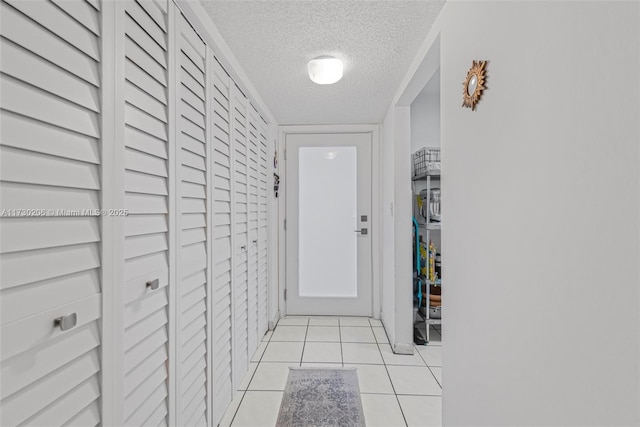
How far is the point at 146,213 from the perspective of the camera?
1138 mm

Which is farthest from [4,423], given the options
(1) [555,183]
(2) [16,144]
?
(1) [555,183]

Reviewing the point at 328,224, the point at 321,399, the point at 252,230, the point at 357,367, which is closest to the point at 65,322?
the point at 321,399

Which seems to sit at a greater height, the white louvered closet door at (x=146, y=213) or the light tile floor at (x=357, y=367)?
the white louvered closet door at (x=146, y=213)

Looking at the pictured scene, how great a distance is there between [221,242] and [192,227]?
415 millimetres

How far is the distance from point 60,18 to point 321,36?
4.26ft

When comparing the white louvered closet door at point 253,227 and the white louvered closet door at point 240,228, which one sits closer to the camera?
→ the white louvered closet door at point 240,228

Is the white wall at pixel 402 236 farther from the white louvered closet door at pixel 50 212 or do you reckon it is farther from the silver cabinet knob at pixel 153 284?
the white louvered closet door at pixel 50 212

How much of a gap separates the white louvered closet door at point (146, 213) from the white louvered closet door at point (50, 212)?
15 centimetres

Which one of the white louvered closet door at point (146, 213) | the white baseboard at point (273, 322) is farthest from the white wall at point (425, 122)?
the white louvered closet door at point (146, 213)

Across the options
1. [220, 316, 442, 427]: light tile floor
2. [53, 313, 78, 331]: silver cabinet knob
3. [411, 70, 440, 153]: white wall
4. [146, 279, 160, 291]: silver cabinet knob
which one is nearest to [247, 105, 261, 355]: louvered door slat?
[220, 316, 442, 427]: light tile floor

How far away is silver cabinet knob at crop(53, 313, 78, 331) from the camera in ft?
2.49

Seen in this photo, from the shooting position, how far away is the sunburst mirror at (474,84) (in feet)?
3.67

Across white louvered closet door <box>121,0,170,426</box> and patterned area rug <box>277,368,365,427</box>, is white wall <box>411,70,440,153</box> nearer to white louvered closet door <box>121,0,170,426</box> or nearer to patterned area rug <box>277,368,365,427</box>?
patterned area rug <box>277,368,365,427</box>

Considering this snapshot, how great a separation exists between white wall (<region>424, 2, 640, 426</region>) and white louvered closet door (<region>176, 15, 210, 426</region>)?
44.4 inches
